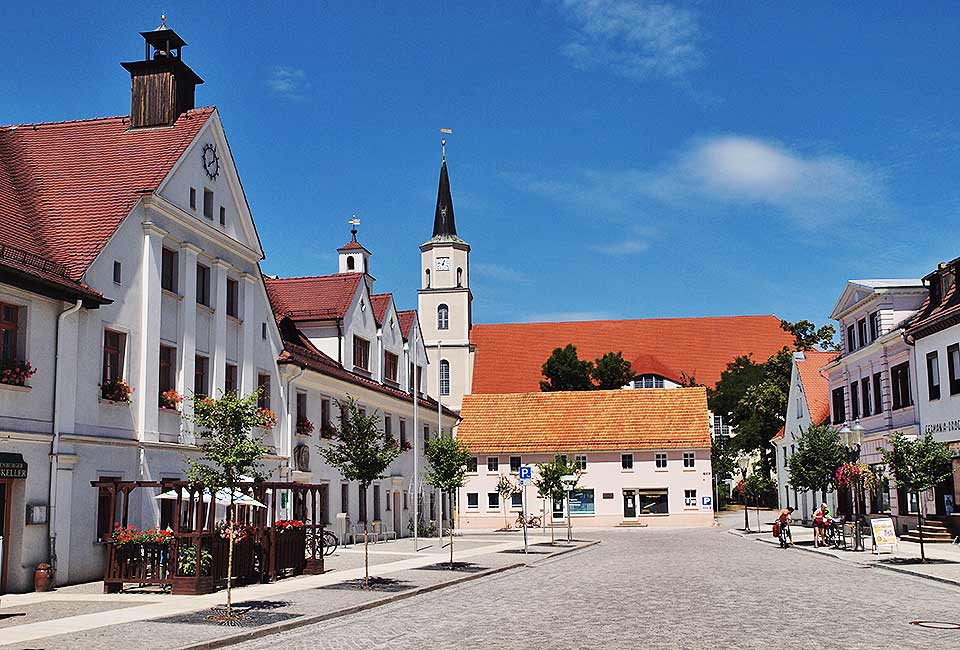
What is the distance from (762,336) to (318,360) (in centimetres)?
6891

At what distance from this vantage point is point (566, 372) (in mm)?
85438

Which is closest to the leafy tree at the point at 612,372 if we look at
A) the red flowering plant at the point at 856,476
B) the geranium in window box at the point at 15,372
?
the red flowering plant at the point at 856,476

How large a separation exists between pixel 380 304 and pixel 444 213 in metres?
36.6

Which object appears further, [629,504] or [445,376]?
[445,376]

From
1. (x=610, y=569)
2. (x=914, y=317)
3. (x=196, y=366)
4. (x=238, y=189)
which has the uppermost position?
(x=238, y=189)

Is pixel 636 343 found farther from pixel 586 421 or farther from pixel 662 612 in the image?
pixel 662 612

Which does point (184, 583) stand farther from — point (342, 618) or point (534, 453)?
point (534, 453)

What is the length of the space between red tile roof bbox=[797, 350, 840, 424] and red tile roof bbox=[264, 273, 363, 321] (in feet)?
88.4

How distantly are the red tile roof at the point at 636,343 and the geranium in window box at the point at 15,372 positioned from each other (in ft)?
246

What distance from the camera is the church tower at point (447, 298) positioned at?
85000mm

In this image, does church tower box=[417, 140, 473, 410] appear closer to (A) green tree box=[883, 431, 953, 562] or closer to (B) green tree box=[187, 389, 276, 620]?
(A) green tree box=[883, 431, 953, 562]

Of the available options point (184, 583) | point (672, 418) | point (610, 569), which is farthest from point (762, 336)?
point (184, 583)

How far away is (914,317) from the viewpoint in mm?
41781

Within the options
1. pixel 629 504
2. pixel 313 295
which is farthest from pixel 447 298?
pixel 313 295
